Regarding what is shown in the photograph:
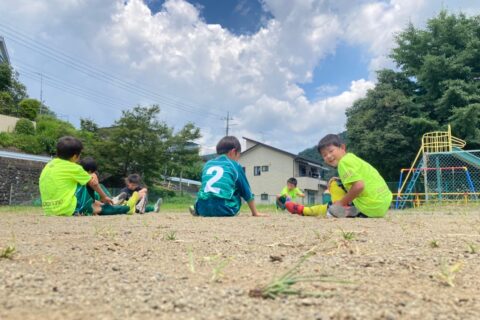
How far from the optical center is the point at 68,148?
16.4ft

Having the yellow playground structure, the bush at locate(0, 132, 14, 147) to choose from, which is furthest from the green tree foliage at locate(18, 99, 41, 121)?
the yellow playground structure

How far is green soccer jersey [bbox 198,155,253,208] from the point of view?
15.6ft

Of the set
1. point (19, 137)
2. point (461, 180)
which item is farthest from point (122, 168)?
point (461, 180)

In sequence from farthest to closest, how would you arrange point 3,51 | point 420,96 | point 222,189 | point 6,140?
point 3,51 → point 420,96 → point 6,140 → point 222,189

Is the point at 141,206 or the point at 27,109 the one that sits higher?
the point at 27,109

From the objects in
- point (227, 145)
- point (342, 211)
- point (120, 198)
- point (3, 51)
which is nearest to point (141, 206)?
point (120, 198)

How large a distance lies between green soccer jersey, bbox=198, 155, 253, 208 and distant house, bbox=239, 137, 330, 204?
31.0 m

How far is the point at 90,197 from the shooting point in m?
5.48

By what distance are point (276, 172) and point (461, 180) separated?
1954 centimetres

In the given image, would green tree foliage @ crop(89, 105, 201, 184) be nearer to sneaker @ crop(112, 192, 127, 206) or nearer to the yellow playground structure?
the yellow playground structure

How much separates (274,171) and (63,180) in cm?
3344

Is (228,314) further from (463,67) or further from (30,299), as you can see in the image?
(463,67)

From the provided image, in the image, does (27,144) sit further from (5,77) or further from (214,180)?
(214,180)

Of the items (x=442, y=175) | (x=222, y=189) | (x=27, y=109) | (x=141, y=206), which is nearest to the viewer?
(x=222, y=189)
